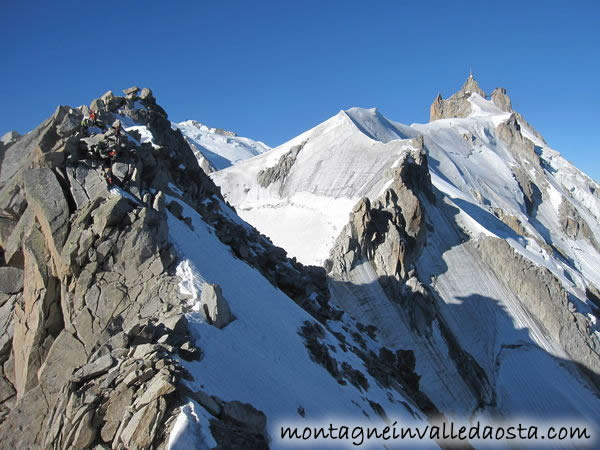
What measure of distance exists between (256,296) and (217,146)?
102386 mm

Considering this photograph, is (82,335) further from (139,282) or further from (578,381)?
(578,381)

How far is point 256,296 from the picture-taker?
19594mm

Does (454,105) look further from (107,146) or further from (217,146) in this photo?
(107,146)

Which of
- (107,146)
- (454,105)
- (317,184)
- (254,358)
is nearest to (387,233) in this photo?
(317,184)

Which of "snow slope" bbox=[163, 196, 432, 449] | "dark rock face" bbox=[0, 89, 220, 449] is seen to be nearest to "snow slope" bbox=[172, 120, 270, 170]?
"snow slope" bbox=[163, 196, 432, 449]

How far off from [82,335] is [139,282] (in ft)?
7.57

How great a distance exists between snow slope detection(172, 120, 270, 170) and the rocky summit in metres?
43.3

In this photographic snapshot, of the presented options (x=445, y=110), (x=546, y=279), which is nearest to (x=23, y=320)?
(x=546, y=279)

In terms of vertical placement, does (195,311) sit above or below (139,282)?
below

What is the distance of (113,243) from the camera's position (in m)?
16.1

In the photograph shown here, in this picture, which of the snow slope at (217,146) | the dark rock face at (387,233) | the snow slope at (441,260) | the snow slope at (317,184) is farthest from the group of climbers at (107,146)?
the snow slope at (217,146)

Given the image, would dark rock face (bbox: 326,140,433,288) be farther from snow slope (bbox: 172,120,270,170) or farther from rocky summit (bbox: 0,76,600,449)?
snow slope (bbox: 172,120,270,170)

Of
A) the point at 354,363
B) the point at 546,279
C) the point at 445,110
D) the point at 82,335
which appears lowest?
the point at 82,335

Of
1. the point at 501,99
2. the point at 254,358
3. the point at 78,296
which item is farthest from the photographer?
the point at 501,99
